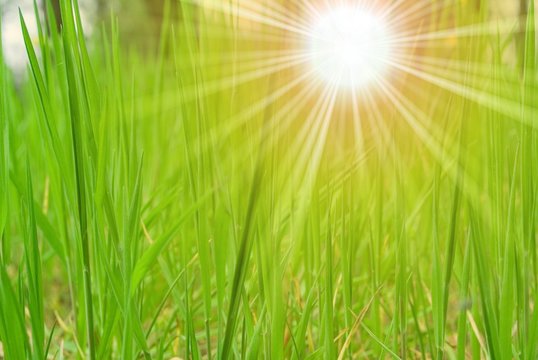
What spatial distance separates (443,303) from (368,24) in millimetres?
519

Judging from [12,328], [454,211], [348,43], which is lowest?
[12,328]

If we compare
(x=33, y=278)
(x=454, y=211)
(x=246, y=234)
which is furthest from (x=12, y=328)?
(x=454, y=211)

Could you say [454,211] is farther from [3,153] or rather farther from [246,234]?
[3,153]

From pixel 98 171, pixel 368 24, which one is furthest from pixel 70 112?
pixel 368 24

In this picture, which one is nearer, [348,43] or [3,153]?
[3,153]

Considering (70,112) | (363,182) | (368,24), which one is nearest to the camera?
(70,112)

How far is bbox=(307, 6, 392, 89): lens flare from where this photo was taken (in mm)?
710

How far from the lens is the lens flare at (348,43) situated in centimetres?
71

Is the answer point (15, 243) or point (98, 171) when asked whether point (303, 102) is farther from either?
point (15, 243)

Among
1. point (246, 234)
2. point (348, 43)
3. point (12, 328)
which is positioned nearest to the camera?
point (246, 234)

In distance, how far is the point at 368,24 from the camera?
0.90 meters

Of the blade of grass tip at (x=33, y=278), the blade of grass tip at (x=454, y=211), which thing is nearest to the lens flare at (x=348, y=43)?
the blade of grass tip at (x=454, y=211)

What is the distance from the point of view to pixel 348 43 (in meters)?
0.70

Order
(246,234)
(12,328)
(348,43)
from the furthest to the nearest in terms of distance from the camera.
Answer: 1. (348,43)
2. (12,328)
3. (246,234)
